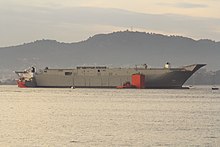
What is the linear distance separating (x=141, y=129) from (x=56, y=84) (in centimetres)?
11906

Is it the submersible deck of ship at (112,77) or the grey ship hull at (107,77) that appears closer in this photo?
the grey ship hull at (107,77)

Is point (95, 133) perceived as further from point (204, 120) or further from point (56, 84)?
point (56, 84)

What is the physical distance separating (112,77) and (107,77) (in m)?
1.17

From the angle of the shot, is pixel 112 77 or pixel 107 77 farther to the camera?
pixel 107 77

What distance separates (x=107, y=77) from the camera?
155875 millimetres

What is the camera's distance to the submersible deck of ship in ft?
495

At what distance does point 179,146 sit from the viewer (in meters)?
37.8

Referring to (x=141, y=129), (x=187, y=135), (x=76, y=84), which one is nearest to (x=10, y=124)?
(x=141, y=129)

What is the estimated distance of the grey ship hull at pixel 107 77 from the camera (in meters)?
151

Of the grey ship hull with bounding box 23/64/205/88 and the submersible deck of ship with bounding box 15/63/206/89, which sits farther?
the submersible deck of ship with bounding box 15/63/206/89

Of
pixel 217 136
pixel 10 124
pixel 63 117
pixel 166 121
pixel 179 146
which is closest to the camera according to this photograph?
pixel 179 146

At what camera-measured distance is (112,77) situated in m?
156

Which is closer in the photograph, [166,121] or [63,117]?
[166,121]

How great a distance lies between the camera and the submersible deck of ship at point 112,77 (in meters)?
151
